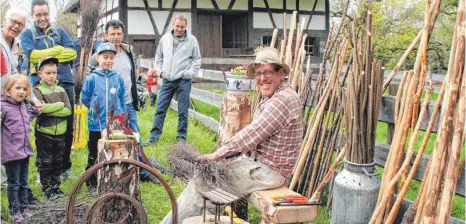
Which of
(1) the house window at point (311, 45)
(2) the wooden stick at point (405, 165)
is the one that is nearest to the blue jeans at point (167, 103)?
(2) the wooden stick at point (405, 165)

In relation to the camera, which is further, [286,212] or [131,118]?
[131,118]

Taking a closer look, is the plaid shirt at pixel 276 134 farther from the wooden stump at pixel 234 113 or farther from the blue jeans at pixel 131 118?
the blue jeans at pixel 131 118

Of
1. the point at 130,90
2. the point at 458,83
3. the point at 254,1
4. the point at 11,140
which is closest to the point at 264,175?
the point at 458,83

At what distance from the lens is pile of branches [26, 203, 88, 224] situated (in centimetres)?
380

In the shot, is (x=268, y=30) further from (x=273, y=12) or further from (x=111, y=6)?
(x=111, y=6)

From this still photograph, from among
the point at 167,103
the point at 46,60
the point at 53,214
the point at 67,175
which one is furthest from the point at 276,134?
the point at 167,103

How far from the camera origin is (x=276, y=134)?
3.24m

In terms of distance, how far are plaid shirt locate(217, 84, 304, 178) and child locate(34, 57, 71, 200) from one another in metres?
2.00

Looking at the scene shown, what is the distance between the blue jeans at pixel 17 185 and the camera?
3.97m

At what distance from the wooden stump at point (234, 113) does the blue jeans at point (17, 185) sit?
82.1 inches

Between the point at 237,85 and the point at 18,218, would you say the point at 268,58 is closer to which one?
the point at 237,85

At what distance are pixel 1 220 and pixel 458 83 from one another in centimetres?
361

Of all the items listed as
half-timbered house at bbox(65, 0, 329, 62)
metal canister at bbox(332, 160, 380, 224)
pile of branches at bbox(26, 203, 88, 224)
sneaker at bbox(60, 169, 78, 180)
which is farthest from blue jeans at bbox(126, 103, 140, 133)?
half-timbered house at bbox(65, 0, 329, 62)

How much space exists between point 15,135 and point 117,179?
1111 millimetres
